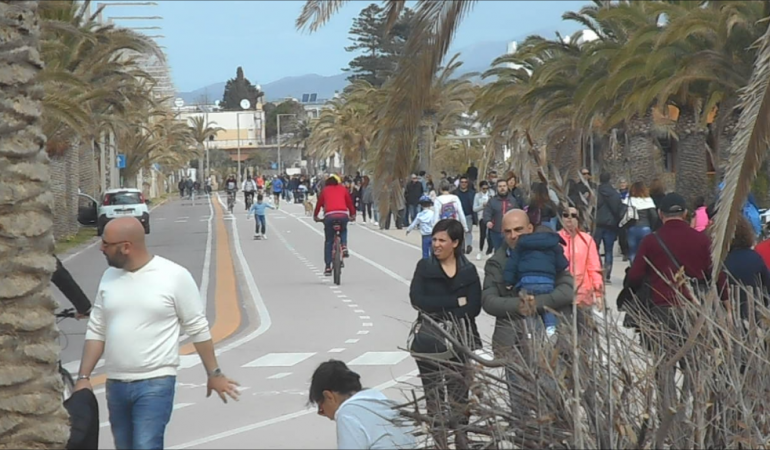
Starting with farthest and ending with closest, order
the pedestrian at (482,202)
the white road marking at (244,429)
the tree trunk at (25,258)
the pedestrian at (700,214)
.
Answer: the pedestrian at (482,202)
the pedestrian at (700,214)
the white road marking at (244,429)
the tree trunk at (25,258)

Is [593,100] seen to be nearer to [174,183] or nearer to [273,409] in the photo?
[273,409]

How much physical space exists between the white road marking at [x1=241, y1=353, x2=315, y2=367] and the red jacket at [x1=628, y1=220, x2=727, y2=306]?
552 cm

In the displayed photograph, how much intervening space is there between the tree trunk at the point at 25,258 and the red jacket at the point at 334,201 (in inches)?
575

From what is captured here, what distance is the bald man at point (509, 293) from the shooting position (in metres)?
7.64

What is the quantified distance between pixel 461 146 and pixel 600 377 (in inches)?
2978

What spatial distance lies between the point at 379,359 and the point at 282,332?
114 inches

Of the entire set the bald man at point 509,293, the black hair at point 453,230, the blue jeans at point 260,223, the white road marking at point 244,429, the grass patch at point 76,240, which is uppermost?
the black hair at point 453,230

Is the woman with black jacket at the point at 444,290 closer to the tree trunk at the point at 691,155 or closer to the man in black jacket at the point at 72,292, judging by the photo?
the man in black jacket at the point at 72,292

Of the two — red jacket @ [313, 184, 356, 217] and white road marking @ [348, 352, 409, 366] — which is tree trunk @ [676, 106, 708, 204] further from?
white road marking @ [348, 352, 409, 366]

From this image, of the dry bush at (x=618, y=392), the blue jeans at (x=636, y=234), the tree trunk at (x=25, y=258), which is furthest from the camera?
the blue jeans at (x=636, y=234)

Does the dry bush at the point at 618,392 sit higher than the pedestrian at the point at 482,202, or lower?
higher

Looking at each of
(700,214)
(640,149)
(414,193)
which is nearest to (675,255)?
(700,214)

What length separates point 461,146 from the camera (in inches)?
3187

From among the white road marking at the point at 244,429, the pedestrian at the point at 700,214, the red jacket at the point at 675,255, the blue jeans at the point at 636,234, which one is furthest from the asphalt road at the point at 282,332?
the blue jeans at the point at 636,234
